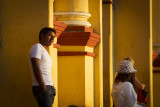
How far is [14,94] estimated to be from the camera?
550cm

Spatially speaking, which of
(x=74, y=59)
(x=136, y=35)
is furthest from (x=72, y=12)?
(x=136, y=35)

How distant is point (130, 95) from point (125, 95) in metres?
Answer: 0.10

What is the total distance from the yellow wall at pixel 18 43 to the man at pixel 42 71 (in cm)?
63

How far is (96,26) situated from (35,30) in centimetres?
294

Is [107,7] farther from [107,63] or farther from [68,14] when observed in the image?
[68,14]

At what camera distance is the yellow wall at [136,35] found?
466 inches

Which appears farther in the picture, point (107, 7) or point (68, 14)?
point (107, 7)

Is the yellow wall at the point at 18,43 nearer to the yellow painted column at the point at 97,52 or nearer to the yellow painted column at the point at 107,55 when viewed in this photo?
the yellow painted column at the point at 97,52

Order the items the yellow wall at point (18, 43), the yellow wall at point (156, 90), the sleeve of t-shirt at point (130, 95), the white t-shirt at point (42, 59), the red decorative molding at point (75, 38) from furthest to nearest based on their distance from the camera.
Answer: the yellow wall at point (156, 90) → the red decorative molding at point (75, 38) → the sleeve of t-shirt at point (130, 95) → the yellow wall at point (18, 43) → the white t-shirt at point (42, 59)

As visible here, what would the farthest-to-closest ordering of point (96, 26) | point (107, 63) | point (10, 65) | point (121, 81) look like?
1. point (107, 63)
2. point (96, 26)
3. point (121, 81)
4. point (10, 65)

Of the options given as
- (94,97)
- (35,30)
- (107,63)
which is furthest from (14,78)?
(107,63)

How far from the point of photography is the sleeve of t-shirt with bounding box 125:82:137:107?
23.0ft

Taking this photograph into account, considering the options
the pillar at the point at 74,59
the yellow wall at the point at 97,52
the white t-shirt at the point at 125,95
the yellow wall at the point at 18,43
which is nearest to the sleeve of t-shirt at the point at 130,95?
the white t-shirt at the point at 125,95

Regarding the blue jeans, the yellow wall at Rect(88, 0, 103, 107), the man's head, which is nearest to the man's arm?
the blue jeans
